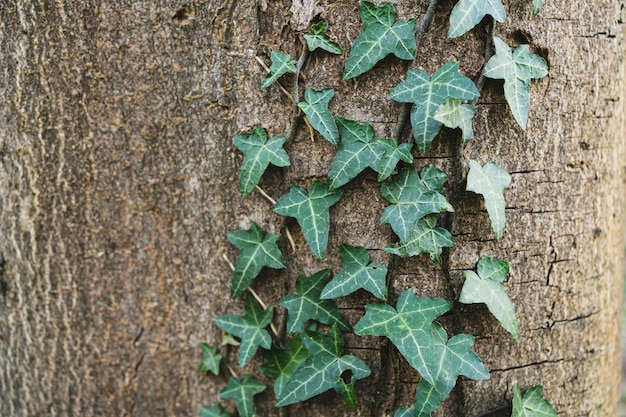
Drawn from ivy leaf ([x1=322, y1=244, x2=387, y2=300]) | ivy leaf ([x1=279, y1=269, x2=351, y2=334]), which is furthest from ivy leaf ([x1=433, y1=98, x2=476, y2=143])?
ivy leaf ([x1=279, y1=269, x2=351, y2=334])

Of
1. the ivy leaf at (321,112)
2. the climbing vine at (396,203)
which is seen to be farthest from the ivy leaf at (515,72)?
the ivy leaf at (321,112)

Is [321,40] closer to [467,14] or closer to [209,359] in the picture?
[467,14]

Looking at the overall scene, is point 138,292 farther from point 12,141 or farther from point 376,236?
point 376,236

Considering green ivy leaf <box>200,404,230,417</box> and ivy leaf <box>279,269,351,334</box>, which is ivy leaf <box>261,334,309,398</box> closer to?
ivy leaf <box>279,269,351,334</box>

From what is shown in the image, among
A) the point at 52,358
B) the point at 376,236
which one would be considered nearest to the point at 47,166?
the point at 52,358

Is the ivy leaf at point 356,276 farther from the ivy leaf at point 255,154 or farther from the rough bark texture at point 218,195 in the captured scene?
the ivy leaf at point 255,154

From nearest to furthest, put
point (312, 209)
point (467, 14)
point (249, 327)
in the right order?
point (467, 14)
point (312, 209)
point (249, 327)

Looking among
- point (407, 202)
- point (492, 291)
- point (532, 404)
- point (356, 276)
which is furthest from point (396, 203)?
point (532, 404)
